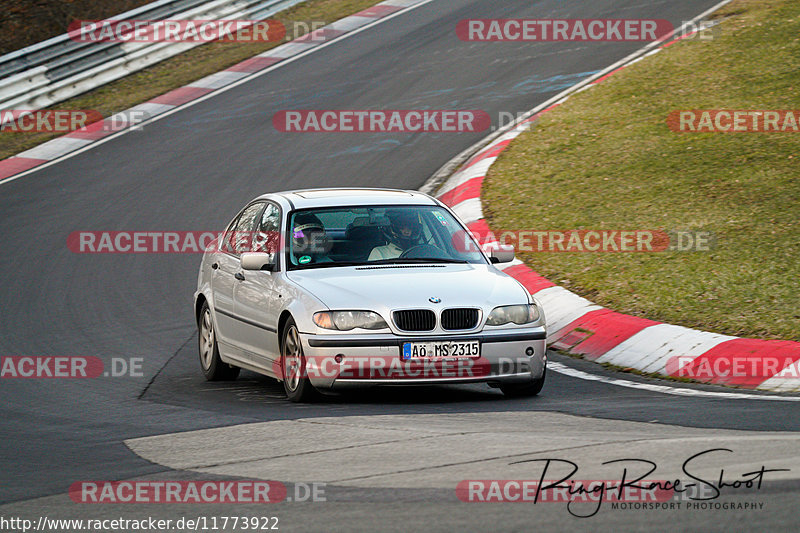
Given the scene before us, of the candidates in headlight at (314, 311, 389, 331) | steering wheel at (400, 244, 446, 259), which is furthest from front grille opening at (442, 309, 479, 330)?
steering wheel at (400, 244, 446, 259)

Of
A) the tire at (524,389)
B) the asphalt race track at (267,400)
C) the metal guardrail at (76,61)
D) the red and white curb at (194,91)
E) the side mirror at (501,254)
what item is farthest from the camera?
the metal guardrail at (76,61)

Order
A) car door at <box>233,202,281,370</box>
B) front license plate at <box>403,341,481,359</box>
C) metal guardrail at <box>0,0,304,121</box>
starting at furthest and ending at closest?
metal guardrail at <box>0,0,304,121</box>
car door at <box>233,202,281,370</box>
front license plate at <box>403,341,481,359</box>

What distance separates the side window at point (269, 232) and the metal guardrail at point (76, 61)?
42.3 feet

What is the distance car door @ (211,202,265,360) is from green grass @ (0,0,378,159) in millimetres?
10453

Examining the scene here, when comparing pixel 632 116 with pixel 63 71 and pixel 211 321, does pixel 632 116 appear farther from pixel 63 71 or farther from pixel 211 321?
pixel 63 71

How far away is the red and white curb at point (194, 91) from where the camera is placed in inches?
766

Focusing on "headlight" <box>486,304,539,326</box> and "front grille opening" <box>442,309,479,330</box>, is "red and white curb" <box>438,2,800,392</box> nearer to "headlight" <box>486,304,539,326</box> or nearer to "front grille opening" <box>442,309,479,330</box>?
"headlight" <box>486,304,539,326</box>

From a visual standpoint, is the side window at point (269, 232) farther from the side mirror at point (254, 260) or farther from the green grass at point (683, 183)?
the green grass at point (683, 183)

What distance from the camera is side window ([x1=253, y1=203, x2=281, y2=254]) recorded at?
9602mm

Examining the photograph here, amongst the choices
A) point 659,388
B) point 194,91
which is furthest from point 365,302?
point 194,91

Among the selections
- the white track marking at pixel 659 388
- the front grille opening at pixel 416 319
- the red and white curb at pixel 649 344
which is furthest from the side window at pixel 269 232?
the red and white curb at pixel 649 344

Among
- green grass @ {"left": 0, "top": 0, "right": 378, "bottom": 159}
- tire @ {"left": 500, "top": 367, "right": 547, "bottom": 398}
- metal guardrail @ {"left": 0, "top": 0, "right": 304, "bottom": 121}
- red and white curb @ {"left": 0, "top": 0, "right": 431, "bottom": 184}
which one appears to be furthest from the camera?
metal guardrail @ {"left": 0, "top": 0, "right": 304, "bottom": 121}

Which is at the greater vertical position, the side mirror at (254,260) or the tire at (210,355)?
the side mirror at (254,260)

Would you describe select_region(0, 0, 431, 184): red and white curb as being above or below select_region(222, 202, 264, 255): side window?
below
